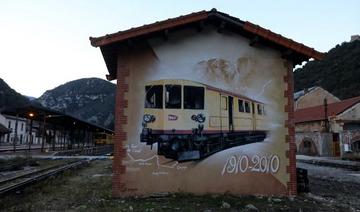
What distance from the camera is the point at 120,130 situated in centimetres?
1116

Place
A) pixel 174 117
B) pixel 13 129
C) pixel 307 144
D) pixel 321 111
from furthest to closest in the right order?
1. pixel 13 129
2. pixel 321 111
3. pixel 307 144
4. pixel 174 117

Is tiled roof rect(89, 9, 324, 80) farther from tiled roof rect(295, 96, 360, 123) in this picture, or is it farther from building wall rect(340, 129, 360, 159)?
tiled roof rect(295, 96, 360, 123)

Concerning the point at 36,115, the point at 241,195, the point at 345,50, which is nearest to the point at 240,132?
the point at 241,195

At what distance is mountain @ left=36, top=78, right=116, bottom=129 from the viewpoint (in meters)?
156

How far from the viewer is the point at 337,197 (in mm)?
12000

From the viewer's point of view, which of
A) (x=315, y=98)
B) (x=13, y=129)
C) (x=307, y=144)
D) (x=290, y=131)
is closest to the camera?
(x=290, y=131)

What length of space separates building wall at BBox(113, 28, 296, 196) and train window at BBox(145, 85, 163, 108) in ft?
0.59

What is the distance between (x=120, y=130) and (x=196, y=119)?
7.61 feet

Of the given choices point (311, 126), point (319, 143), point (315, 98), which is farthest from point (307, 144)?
point (315, 98)

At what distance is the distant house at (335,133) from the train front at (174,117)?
2982cm

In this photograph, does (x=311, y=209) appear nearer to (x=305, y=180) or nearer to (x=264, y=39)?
(x=305, y=180)

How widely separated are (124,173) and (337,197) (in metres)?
6.79

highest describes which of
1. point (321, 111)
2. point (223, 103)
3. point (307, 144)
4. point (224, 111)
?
point (321, 111)

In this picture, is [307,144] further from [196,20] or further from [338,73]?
[338,73]
